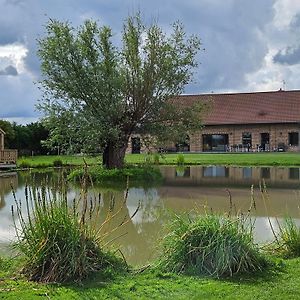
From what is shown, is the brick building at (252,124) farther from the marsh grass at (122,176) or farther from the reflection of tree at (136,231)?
the reflection of tree at (136,231)

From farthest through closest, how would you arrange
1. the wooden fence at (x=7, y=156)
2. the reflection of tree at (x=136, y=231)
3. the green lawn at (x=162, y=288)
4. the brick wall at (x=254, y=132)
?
the brick wall at (x=254, y=132) → the wooden fence at (x=7, y=156) → the reflection of tree at (x=136, y=231) → the green lawn at (x=162, y=288)

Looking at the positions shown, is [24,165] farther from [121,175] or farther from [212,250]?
[212,250]

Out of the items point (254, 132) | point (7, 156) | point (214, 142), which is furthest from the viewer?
point (214, 142)

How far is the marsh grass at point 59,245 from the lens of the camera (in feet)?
18.0

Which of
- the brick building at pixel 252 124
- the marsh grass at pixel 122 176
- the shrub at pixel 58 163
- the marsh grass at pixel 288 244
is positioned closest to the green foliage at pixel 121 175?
the marsh grass at pixel 122 176

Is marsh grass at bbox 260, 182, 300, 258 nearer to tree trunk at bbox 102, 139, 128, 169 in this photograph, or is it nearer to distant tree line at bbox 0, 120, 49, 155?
tree trunk at bbox 102, 139, 128, 169

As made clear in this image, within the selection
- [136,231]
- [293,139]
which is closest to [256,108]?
[293,139]

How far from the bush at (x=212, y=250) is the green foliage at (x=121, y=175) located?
14128 mm

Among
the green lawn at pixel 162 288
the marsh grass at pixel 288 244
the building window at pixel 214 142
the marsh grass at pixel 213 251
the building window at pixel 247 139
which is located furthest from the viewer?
the building window at pixel 214 142

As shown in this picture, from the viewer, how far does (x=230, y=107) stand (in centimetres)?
4922

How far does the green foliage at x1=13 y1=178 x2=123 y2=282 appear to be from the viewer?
216 inches

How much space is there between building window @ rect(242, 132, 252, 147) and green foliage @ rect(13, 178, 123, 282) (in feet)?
139

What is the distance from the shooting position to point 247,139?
47562 millimetres

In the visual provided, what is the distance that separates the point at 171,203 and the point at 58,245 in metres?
8.39
